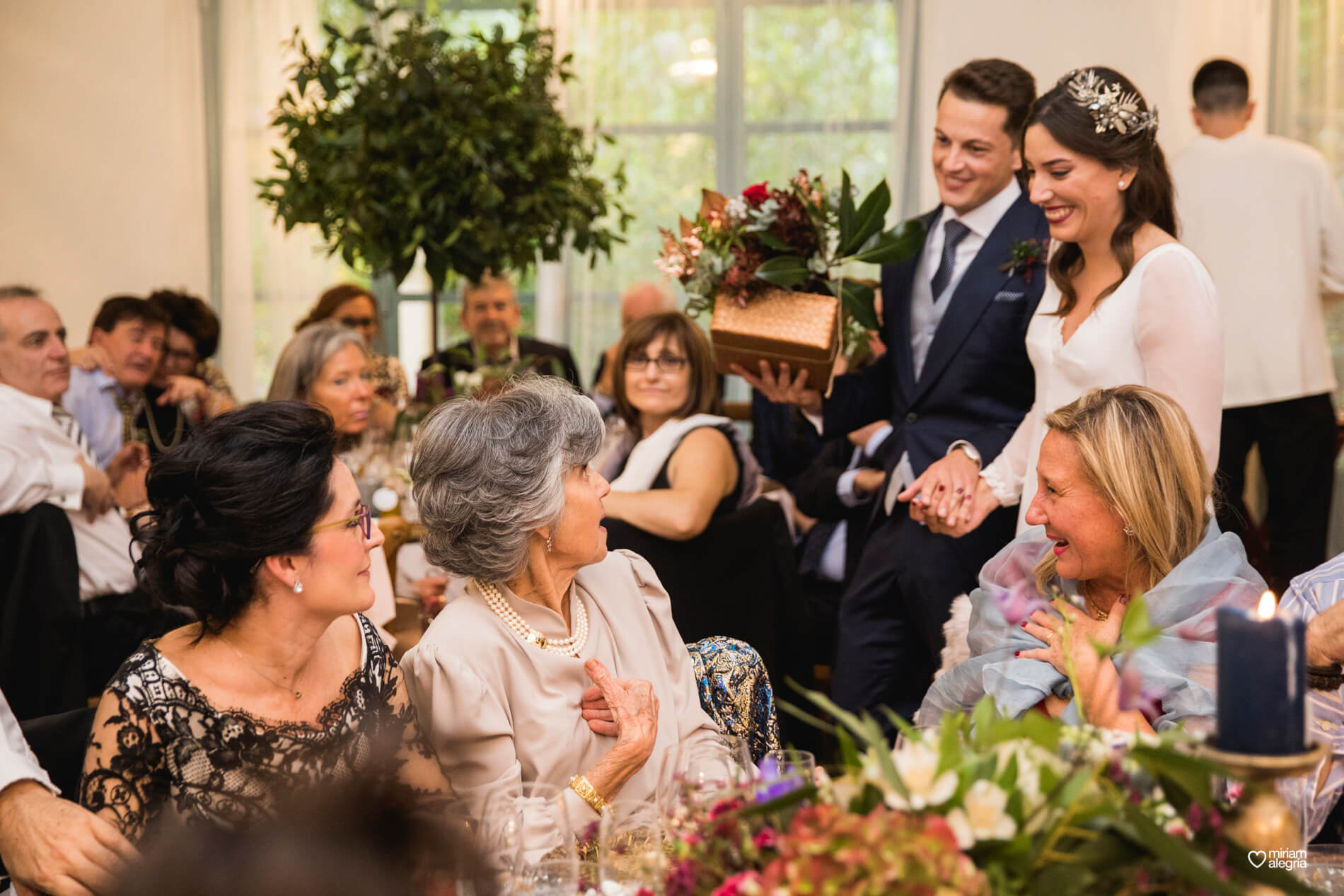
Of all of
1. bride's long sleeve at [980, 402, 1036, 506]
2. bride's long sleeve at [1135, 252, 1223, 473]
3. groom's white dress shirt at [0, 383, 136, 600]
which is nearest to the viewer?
bride's long sleeve at [1135, 252, 1223, 473]

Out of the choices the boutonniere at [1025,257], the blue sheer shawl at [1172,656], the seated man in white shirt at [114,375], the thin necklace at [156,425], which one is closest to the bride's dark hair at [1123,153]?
the boutonniere at [1025,257]

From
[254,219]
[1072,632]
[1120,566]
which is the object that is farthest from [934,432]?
[254,219]

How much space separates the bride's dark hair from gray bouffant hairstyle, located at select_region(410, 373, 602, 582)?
3.81 feet

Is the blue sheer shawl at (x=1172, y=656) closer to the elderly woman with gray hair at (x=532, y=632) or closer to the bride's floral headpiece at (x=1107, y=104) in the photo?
the elderly woman with gray hair at (x=532, y=632)

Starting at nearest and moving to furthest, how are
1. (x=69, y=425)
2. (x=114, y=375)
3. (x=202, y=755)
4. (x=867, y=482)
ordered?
1. (x=202, y=755)
2. (x=867, y=482)
3. (x=69, y=425)
4. (x=114, y=375)

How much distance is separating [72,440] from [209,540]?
8.31ft

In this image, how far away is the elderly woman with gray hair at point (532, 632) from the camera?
5.78 ft

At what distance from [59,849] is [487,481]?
768 millimetres

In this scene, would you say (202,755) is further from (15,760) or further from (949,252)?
(949,252)

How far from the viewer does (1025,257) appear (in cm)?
266

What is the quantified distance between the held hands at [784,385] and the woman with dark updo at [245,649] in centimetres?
133

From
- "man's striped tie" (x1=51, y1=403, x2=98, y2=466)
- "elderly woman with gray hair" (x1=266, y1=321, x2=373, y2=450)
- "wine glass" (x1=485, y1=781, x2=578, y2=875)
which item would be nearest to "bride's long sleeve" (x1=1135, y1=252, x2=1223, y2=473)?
"wine glass" (x1=485, y1=781, x2=578, y2=875)

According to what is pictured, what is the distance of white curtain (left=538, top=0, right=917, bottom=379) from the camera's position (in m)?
6.45

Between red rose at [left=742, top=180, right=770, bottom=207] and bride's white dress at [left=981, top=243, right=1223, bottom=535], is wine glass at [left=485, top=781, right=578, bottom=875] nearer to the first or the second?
bride's white dress at [left=981, top=243, right=1223, bottom=535]
